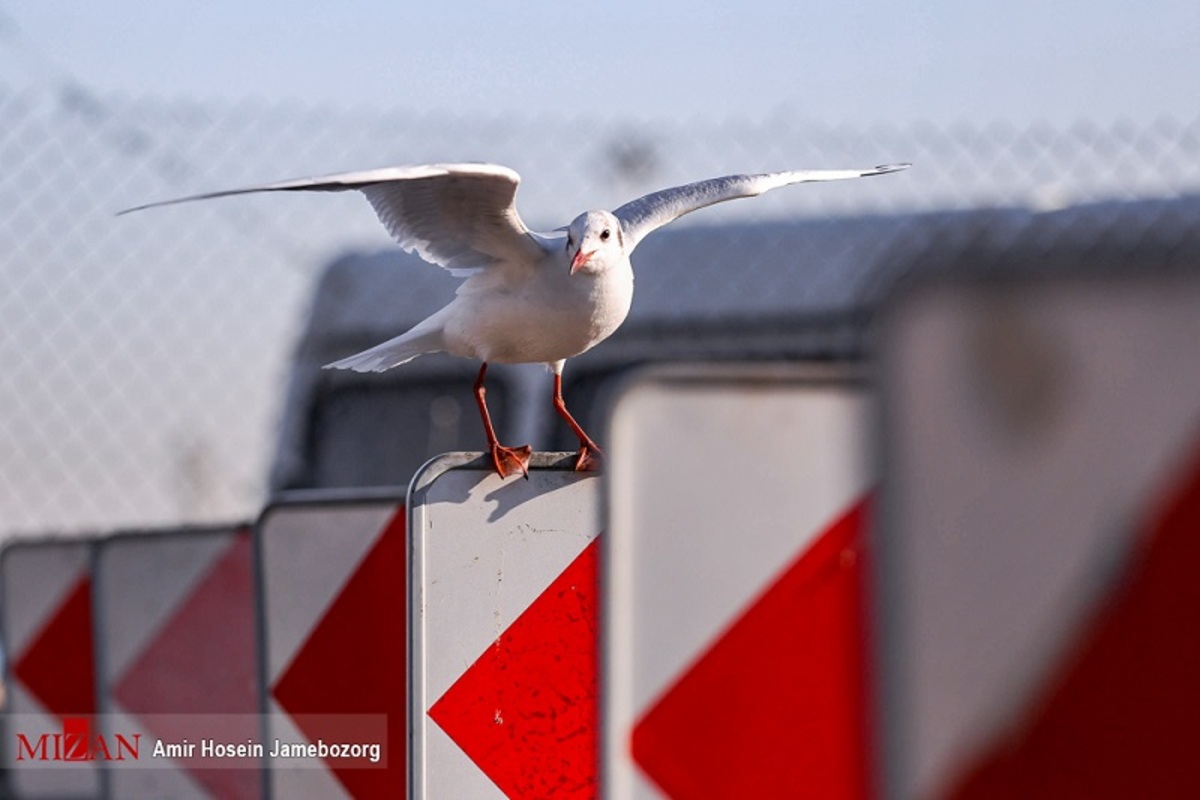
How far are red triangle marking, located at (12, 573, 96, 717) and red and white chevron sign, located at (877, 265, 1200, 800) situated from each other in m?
4.49

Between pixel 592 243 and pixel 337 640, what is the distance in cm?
145

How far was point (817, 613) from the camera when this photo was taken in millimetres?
1462

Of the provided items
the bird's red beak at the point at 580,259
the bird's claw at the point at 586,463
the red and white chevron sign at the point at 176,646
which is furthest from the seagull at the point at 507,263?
the bird's claw at the point at 586,463

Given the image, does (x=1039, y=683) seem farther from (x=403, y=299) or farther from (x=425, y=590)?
(x=403, y=299)

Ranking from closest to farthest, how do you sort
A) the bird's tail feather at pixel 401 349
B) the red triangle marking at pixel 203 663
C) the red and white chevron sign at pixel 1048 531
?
1. the red and white chevron sign at pixel 1048 531
2. the red triangle marking at pixel 203 663
3. the bird's tail feather at pixel 401 349

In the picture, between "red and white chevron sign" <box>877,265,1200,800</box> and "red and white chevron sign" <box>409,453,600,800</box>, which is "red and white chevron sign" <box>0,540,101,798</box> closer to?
"red and white chevron sign" <box>409,453,600,800</box>

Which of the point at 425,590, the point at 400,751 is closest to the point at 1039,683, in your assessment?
the point at 425,590

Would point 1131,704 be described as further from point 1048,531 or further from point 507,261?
point 507,261

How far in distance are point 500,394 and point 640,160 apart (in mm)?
1240

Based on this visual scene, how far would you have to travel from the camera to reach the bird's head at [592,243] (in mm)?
4734

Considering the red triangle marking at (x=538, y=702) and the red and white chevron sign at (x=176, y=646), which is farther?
the red and white chevron sign at (x=176, y=646)

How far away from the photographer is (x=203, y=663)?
15.5ft

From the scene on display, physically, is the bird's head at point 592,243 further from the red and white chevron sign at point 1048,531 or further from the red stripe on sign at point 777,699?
the red and white chevron sign at point 1048,531

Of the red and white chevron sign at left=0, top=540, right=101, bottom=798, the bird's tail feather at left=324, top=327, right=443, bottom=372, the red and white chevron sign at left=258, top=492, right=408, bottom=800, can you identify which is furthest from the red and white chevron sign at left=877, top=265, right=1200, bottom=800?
the red and white chevron sign at left=0, top=540, right=101, bottom=798
